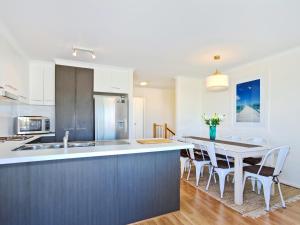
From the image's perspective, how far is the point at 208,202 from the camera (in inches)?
97.1

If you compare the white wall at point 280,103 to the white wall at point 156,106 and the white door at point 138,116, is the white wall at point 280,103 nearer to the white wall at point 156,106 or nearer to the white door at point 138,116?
the white wall at point 156,106

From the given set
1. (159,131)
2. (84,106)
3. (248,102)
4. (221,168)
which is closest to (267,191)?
(221,168)

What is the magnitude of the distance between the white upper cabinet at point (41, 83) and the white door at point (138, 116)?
3345 mm

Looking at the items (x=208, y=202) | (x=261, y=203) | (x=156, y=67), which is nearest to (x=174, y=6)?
(x=156, y=67)

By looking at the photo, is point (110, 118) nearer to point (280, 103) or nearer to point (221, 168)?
point (221, 168)

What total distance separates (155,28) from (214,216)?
2494mm

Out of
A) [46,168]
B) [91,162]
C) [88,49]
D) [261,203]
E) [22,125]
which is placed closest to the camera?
[46,168]

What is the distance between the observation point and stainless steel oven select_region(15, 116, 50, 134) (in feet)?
10.5

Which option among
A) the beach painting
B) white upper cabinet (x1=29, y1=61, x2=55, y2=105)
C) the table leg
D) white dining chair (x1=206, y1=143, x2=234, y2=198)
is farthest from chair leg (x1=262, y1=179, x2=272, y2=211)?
white upper cabinet (x1=29, y1=61, x2=55, y2=105)

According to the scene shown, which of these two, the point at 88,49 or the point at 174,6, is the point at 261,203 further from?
the point at 88,49

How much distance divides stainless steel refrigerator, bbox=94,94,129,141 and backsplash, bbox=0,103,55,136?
1135mm

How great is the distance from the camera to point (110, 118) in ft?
12.1

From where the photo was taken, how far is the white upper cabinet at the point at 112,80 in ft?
12.6

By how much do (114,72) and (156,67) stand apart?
0.99 metres
